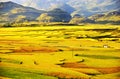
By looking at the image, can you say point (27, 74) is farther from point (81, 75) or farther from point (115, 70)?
point (115, 70)

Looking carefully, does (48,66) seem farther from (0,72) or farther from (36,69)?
(0,72)

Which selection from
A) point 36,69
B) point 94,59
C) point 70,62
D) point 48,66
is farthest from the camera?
point 94,59

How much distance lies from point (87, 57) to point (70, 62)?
702 cm

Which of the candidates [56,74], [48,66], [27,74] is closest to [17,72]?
[27,74]

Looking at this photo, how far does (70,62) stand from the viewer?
157 feet

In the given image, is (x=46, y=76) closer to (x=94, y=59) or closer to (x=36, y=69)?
(x=36, y=69)

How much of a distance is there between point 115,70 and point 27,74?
12547 mm

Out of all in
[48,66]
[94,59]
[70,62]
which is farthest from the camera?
[94,59]

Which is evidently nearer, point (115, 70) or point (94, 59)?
point (115, 70)

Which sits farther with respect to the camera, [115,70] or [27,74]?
[115,70]

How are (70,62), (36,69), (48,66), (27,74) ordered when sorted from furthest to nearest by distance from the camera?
(70,62) → (48,66) → (36,69) → (27,74)

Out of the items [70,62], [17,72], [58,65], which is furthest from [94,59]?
[17,72]

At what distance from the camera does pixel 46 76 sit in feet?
117

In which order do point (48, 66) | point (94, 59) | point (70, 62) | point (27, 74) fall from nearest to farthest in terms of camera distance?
point (27, 74), point (48, 66), point (70, 62), point (94, 59)
